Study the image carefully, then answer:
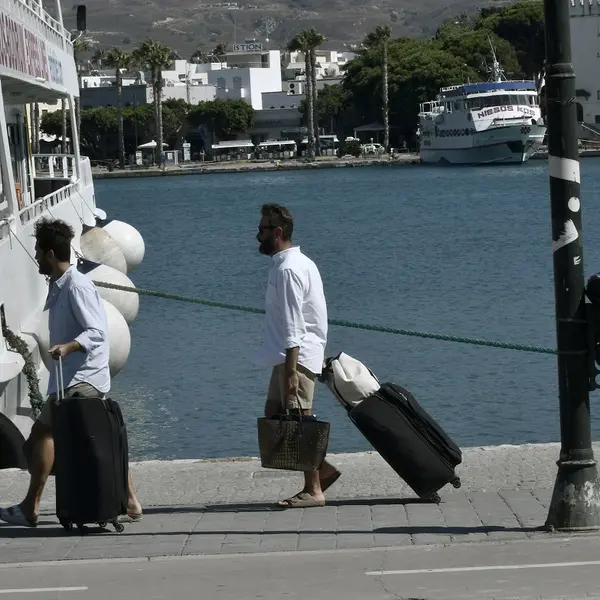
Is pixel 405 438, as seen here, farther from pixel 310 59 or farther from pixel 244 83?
pixel 244 83

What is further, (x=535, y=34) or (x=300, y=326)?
(x=535, y=34)

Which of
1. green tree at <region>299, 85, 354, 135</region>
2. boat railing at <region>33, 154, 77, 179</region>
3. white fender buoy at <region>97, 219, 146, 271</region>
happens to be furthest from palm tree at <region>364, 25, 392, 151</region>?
white fender buoy at <region>97, 219, 146, 271</region>

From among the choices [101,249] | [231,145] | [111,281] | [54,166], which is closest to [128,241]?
[101,249]

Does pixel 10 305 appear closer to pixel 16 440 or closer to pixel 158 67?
pixel 16 440

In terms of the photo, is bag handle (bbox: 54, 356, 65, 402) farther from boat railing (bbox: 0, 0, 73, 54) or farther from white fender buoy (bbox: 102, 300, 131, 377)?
boat railing (bbox: 0, 0, 73, 54)

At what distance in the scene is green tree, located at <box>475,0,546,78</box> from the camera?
15500cm

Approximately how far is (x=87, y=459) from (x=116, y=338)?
9.65 meters

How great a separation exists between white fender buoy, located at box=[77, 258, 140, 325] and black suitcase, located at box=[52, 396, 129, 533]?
38.1 feet

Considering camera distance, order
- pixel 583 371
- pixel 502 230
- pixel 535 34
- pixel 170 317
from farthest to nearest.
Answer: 1. pixel 535 34
2. pixel 502 230
3. pixel 170 317
4. pixel 583 371

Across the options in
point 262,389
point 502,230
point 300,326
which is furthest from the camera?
point 502,230

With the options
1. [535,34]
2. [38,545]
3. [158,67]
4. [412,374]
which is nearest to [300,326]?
[38,545]

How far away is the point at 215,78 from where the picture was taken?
190 meters

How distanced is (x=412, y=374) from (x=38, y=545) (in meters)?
14.7

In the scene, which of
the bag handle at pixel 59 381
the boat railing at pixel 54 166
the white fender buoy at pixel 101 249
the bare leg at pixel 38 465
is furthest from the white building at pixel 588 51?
the bag handle at pixel 59 381
